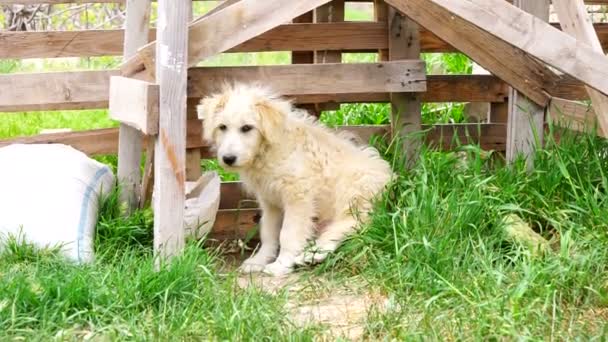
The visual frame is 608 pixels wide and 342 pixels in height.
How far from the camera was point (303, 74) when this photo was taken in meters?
7.12

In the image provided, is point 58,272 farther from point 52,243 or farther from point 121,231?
point 121,231

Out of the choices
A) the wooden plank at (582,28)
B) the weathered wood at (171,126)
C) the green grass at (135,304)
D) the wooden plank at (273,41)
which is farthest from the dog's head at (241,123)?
the wooden plank at (582,28)

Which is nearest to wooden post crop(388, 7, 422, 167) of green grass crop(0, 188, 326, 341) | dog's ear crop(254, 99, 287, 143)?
dog's ear crop(254, 99, 287, 143)

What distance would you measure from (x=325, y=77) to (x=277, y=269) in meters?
1.38

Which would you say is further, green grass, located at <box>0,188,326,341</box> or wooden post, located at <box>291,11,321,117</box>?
wooden post, located at <box>291,11,321,117</box>

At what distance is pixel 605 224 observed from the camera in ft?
19.2

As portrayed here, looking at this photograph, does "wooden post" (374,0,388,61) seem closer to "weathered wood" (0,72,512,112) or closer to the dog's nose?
"weathered wood" (0,72,512,112)

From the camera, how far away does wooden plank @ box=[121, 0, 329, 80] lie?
595 cm

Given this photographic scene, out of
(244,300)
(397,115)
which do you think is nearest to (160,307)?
(244,300)

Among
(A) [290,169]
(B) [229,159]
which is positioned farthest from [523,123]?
(B) [229,159]

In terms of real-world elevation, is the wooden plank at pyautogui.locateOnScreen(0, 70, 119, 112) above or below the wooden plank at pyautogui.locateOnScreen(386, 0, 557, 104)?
below

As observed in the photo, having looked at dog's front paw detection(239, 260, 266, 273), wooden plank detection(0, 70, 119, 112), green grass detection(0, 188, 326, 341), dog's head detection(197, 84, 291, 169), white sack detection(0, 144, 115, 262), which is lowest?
dog's front paw detection(239, 260, 266, 273)

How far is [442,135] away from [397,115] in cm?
53

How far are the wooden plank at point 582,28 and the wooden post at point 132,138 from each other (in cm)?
267
